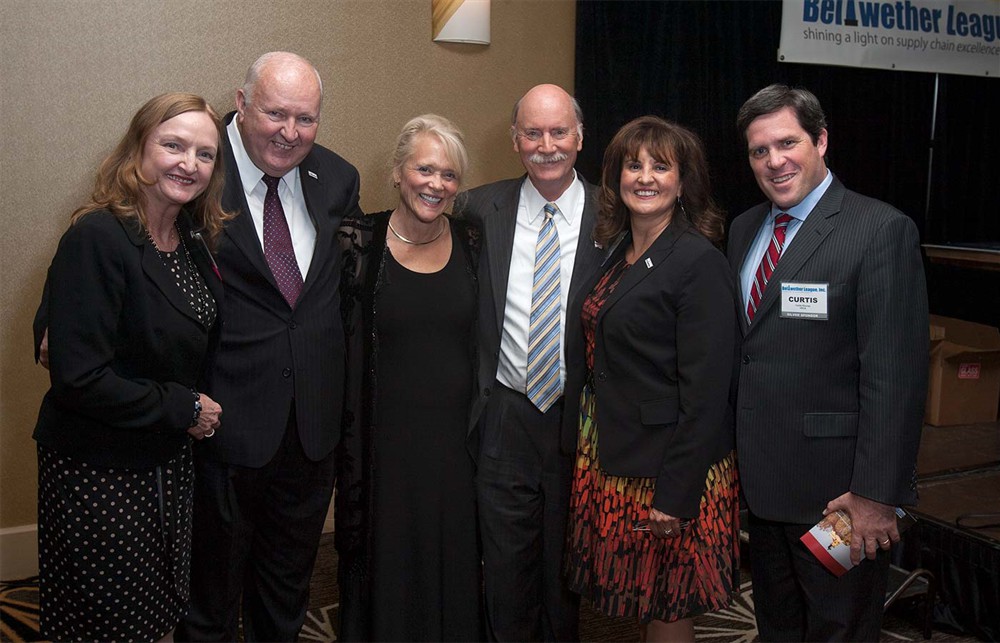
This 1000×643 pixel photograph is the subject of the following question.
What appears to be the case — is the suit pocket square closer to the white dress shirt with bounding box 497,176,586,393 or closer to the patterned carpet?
the white dress shirt with bounding box 497,176,586,393

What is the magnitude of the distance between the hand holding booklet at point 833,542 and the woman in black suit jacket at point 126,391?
1495 mm

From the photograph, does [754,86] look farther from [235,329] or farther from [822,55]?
[235,329]

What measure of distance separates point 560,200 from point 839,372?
3.16ft

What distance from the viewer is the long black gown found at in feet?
7.93

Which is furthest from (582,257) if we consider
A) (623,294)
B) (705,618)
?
(705,618)

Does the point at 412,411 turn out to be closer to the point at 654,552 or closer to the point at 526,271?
the point at 526,271

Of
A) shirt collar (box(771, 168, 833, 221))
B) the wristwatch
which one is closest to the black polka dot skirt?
the wristwatch

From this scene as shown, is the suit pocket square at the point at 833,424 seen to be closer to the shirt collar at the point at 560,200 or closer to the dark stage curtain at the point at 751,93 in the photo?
the shirt collar at the point at 560,200

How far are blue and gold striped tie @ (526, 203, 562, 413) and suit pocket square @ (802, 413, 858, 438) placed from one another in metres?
0.71

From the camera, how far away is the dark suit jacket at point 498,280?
7.85 feet

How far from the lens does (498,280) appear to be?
2.47m

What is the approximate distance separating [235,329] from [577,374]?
37.1 inches

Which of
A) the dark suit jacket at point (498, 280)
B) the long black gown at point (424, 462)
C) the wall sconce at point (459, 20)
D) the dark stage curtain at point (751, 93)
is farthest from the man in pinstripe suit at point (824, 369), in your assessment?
the dark stage curtain at point (751, 93)

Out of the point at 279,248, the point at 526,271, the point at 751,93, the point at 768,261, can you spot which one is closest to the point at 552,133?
the point at 526,271
